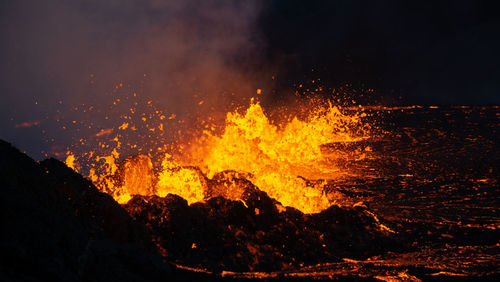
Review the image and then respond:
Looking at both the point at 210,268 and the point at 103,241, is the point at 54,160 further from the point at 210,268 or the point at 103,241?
the point at 210,268

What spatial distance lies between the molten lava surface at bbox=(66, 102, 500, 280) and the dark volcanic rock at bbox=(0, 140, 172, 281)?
1.33 meters

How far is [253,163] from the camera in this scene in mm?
14891

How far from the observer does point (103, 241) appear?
5.05 m

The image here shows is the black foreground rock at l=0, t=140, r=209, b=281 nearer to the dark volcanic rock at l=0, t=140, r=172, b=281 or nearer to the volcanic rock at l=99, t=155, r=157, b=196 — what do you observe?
the dark volcanic rock at l=0, t=140, r=172, b=281

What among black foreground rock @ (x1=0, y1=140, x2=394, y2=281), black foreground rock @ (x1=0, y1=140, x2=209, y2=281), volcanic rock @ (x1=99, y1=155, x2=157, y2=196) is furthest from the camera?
volcanic rock @ (x1=99, y1=155, x2=157, y2=196)

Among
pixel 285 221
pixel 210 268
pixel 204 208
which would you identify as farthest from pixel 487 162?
pixel 210 268

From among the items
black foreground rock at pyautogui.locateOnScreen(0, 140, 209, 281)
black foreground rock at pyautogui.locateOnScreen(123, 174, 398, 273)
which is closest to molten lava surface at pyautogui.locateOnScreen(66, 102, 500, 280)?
black foreground rock at pyautogui.locateOnScreen(123, 174, 398, 273)

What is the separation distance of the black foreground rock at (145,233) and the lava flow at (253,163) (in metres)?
1.22

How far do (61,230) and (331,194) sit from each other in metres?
8.91

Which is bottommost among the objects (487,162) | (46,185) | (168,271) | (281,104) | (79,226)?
(168,271)

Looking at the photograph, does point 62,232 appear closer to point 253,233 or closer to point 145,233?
A: point 145,233

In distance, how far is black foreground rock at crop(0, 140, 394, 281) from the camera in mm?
3857

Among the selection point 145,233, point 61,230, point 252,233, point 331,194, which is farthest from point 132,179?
point 61,230

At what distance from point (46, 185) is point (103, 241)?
1081 millimetres
